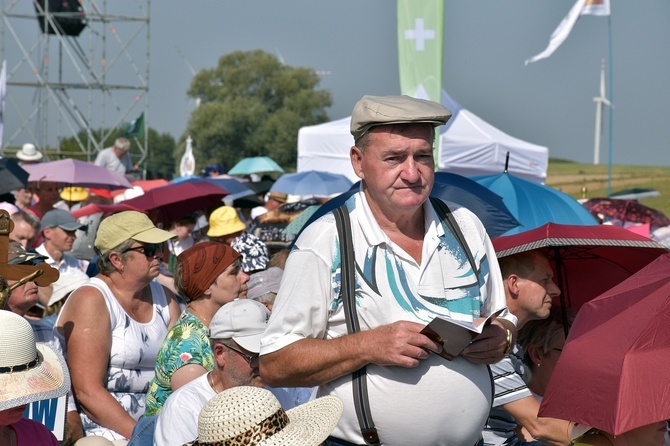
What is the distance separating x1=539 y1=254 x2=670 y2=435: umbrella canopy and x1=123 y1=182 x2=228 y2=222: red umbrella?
21.7 feet

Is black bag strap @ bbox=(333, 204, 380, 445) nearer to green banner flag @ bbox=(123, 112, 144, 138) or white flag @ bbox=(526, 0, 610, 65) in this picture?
white flag @ bbox=(526, 0, 610, 65)

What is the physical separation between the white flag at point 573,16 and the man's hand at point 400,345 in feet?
41.4

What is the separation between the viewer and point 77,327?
5398mm

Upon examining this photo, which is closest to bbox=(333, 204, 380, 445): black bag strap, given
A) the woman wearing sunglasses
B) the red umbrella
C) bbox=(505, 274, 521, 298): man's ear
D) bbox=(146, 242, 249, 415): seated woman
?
bbox=(505, 274, 521, 298): man's ear

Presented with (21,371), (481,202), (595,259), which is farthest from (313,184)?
(21,371)

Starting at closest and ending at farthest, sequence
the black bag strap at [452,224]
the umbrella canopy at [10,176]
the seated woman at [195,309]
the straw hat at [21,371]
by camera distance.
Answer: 1. the black bag strap at [452,224]
2. the straw hat at [21,371]
3. the seated woman at [195,309]
4. the umbrella canopy at [10,176]

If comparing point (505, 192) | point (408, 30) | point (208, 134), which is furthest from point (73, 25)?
point (208, 134)

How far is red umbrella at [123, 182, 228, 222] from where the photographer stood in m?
9.77

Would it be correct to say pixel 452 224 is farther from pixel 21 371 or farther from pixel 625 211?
pixel 625 211

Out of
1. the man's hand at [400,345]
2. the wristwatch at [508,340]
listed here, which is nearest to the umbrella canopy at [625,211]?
the wristwatch at [508,340]

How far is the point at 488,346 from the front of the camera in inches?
126

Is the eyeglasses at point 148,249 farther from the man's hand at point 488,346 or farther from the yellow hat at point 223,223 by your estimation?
the yellow hat at point 223,223

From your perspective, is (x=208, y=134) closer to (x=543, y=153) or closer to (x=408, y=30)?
(x=543, y=153)

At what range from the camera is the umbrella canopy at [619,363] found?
3109mm
